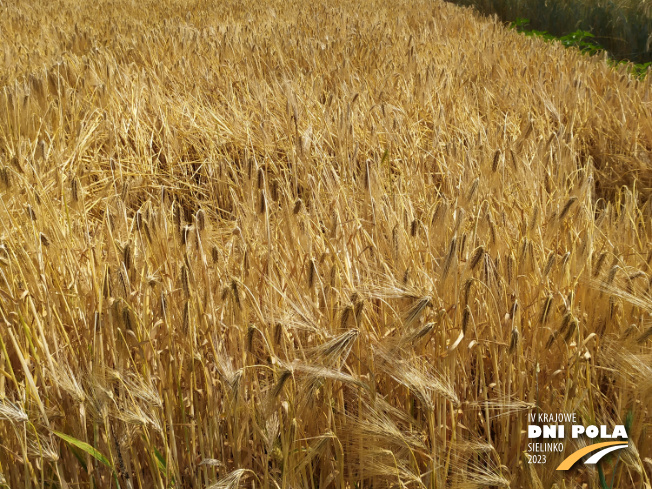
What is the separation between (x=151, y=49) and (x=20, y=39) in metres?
1.39

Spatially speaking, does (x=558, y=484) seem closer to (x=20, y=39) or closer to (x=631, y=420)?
(x=631, y=420)

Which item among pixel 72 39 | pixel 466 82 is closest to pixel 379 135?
pixel 466 82

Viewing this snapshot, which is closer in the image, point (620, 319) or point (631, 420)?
point (631, 420)

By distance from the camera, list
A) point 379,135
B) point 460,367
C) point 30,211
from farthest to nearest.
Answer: point 379,135, point 30,211, point 460,367

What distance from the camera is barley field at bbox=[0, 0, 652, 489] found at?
3.53 feet

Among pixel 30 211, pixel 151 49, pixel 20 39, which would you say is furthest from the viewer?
pixel 20 39

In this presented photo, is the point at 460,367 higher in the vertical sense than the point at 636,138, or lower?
lower

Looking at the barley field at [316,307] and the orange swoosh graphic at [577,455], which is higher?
the barley field at [316,307]

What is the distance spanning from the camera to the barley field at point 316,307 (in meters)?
1.08

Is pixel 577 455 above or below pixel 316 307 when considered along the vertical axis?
below

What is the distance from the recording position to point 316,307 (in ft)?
4.23

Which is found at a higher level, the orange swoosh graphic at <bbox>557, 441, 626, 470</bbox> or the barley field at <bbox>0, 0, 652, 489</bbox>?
the barley field at <bbox>0, 0, 652, 489</bbox>

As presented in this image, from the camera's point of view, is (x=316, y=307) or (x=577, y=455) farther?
(x=316, y=307)

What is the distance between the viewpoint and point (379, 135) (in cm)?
276
